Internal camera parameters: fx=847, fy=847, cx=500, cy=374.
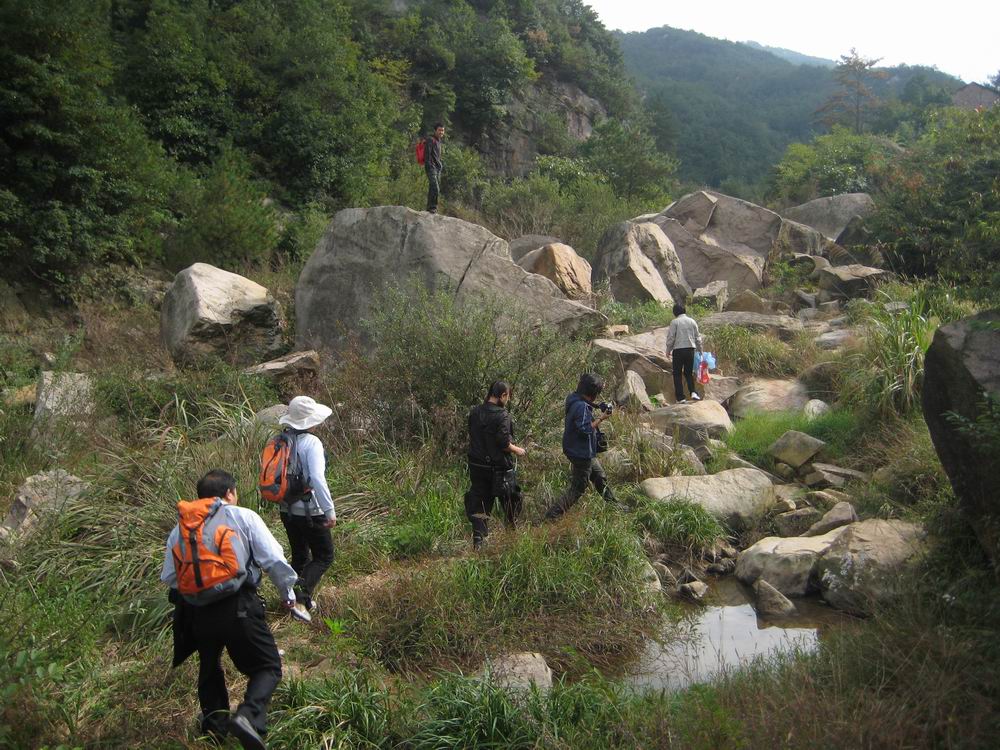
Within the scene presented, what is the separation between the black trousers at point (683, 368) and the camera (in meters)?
11.7

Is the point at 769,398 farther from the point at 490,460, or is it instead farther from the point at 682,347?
the point at 490,460

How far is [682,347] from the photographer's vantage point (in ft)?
38.4

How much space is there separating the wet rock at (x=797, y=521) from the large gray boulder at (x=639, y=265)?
Answer: 374 inches

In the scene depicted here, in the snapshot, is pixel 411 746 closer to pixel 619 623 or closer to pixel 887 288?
pixel 619 623

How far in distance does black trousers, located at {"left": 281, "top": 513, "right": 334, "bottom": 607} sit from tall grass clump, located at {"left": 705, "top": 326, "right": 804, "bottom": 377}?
365 inches

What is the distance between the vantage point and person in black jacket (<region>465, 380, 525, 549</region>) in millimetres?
6945

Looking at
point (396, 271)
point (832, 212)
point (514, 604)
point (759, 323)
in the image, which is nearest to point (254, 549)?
point (514, 604)

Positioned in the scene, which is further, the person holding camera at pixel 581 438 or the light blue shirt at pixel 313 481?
the person holding camera at pixel 581 438

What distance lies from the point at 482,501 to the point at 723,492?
2974 millimetres

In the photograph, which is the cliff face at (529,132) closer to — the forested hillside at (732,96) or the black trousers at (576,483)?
the forested hillside at (732,96)

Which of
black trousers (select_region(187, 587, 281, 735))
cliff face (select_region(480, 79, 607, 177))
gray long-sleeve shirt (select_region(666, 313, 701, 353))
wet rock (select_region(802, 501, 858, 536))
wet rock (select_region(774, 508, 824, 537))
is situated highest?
cliff face (select_region(480, 79, 607, 177))

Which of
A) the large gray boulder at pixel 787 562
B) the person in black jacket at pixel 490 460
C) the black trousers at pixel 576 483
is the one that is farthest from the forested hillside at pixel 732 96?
the person in black jacket at pixel 490 460

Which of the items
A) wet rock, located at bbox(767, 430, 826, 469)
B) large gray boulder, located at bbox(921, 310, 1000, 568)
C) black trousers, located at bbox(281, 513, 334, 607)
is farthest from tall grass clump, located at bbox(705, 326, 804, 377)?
black trousers, located at bbox(281, 513, 334, 607)

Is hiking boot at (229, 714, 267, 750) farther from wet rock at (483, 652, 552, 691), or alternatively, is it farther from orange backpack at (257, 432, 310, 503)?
orange backpack at (257, 432, 310, 503)
